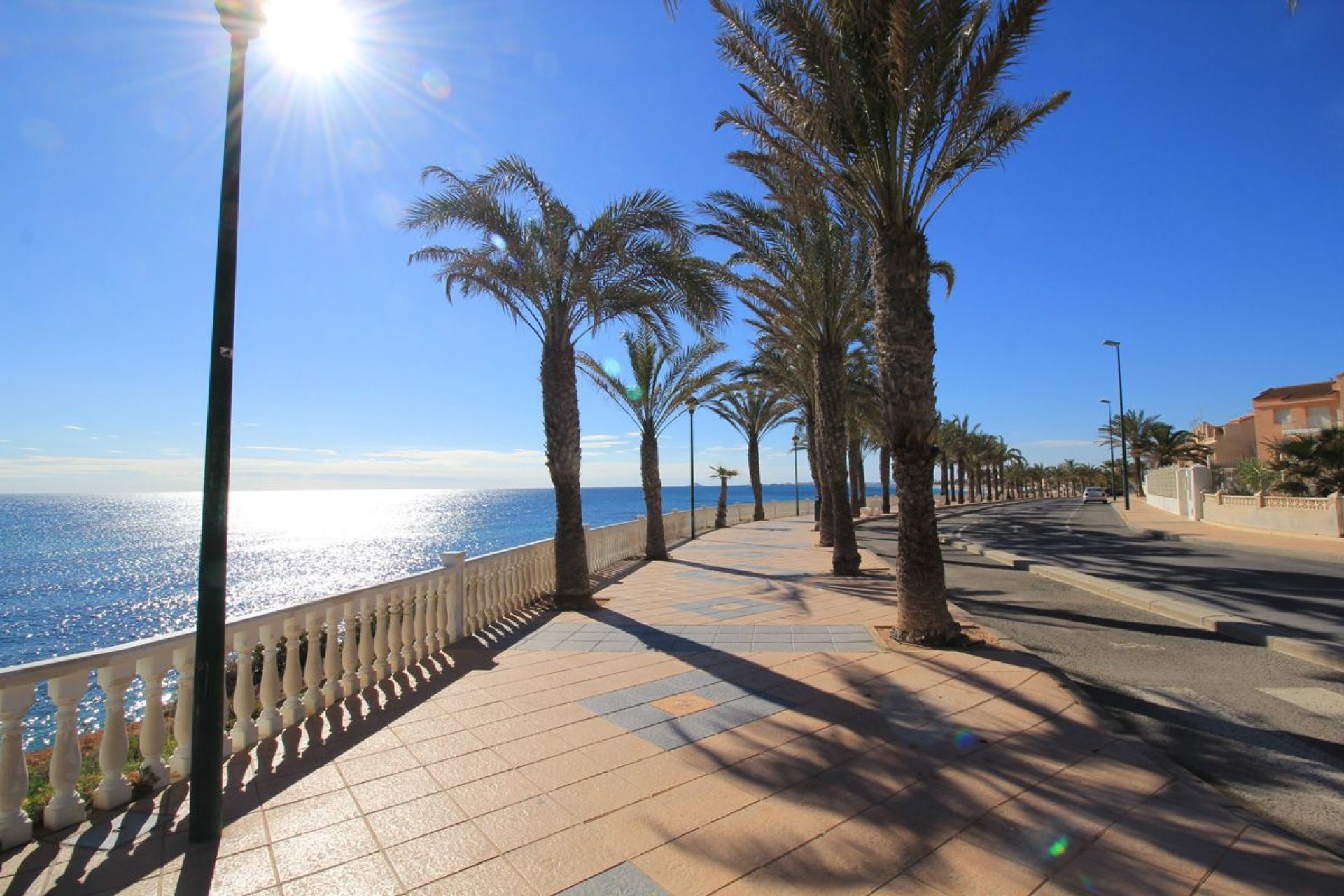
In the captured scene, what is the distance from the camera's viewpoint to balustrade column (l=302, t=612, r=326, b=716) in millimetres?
4652

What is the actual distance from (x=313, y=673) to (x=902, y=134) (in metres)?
7.58

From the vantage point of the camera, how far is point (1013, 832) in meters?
3.02

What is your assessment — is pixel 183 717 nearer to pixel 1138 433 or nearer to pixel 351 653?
pixel 351 653

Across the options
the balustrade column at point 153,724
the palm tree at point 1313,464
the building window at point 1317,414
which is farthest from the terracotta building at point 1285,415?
the balustrade column at point 153,724

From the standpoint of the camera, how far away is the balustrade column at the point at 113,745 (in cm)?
329

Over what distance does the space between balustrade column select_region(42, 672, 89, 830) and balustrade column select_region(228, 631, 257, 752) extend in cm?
93

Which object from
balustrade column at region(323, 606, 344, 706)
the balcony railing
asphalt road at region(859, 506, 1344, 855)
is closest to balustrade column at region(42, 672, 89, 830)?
the balcony railing

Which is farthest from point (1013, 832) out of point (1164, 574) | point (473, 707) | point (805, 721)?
point (1164, 574)

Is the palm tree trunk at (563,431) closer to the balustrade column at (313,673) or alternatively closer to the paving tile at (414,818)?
the balustrade column at (313,673)

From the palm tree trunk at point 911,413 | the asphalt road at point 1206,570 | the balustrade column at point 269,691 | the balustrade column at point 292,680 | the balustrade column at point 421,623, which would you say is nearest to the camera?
the balustrade column at point 269,691

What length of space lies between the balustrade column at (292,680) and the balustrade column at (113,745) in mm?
1007

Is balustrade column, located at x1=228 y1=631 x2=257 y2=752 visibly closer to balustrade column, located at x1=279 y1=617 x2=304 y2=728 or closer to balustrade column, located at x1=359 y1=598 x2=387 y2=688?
balustrade column, located at x1=279 y1=617 x2=304 y2=728

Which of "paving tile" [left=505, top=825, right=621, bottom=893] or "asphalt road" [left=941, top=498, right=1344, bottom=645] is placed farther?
"asphalt road" [left=941, top=498, right=1344, bottom=645]

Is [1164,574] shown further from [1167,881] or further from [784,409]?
[784,409]
